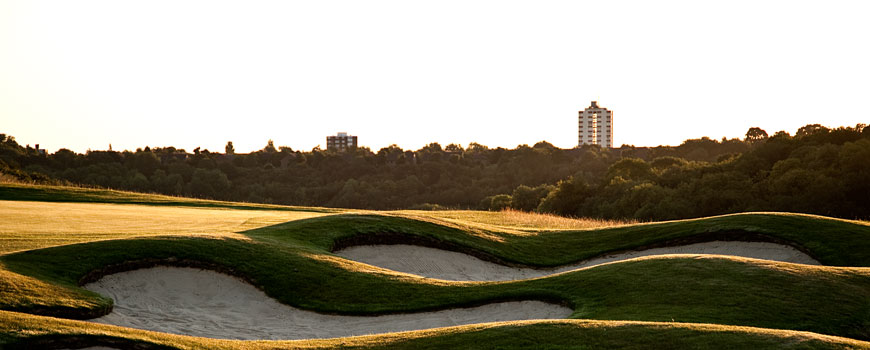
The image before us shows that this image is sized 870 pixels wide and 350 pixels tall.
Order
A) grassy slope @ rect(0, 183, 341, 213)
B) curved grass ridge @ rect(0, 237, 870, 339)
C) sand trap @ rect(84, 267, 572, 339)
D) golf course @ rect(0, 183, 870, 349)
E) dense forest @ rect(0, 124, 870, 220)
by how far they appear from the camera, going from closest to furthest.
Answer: golf course @ rect(0, 183, 870, 349) < curved grass ridge @ rect(0, 237, 870, 339) < sand trap @ rect(84, 267, 572, 339) < grassy slope @ rect(0, 183, 341, 213) < dense forest @ rect(0, 124, 870, 220)

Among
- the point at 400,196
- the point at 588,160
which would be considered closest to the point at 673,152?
the point at 588,160

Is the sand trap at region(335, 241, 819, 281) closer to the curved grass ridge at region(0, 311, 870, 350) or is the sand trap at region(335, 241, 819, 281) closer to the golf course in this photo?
the golf course

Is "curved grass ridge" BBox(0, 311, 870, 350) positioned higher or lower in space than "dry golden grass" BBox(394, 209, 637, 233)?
lower

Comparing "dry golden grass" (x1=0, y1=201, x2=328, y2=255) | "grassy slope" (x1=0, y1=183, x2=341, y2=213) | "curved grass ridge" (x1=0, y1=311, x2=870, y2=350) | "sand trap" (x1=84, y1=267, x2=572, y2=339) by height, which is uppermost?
"grassy slope" (x1=0, y1=183, x2=341, y2=213)

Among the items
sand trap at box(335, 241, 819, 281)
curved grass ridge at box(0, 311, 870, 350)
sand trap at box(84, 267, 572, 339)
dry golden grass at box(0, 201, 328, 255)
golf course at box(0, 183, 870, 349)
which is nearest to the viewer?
curved grass ridge at box(0, 311, 870, 350)

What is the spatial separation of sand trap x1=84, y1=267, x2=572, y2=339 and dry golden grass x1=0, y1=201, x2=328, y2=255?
3.10 metres

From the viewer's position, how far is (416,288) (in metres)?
16.7

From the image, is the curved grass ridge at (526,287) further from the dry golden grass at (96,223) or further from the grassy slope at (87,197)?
the grassy slope at (87,197)

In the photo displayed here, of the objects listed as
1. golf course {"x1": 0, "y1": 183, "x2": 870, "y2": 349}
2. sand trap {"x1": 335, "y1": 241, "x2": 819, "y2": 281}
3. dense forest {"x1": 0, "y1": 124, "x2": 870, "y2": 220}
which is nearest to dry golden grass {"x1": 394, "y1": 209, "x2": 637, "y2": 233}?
A: golf course {"x1": 0, "y1": 183, "x2": 870, "y2": 349}

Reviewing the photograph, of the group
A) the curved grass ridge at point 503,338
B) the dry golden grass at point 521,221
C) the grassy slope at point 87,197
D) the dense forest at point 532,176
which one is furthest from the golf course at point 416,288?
the dense forest at point 532,176

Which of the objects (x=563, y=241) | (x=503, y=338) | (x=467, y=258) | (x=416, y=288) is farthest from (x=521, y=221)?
(x=503, y=338)

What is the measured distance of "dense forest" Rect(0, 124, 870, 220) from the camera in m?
51.1

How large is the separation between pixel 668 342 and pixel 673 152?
104 meters

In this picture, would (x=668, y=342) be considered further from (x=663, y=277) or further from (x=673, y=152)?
(x=673, y=152)
